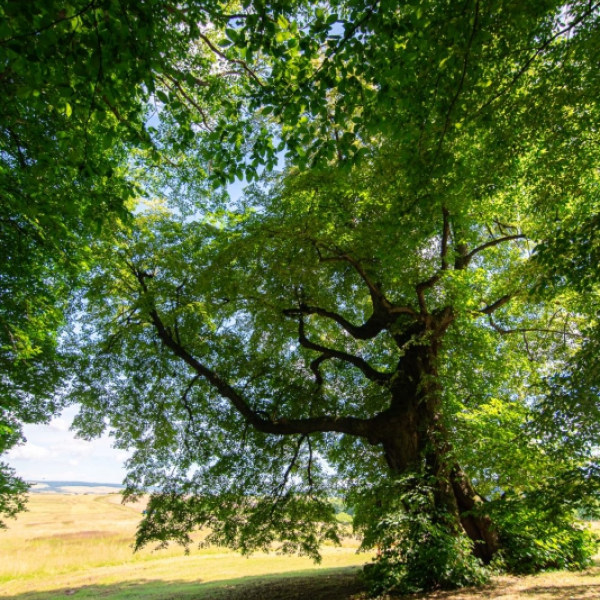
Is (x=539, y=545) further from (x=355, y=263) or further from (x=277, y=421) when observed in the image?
(x=355, y=263)

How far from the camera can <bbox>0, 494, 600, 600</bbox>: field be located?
6699 millimetres

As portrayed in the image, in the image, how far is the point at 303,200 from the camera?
854cm

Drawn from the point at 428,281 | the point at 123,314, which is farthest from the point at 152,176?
the point at 428,281

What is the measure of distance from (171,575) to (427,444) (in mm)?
15116

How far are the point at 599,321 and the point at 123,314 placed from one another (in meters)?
12.2

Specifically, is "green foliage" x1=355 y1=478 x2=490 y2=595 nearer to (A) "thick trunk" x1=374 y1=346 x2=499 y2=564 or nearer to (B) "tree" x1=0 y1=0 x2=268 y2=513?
(A) "thick trunk" x1=374 y1=346 x2=499 y2=564

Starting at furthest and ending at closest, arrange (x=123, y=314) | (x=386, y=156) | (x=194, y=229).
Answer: (x=123, y=314) → (x=194, y=229) → (x=386, y=156)

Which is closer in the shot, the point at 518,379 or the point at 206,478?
the point at 518,379

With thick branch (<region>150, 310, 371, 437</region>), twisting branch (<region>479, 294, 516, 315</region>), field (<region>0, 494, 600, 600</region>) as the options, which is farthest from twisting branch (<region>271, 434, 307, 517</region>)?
twisting branch (<region>479, 294, 516, 315</region>)

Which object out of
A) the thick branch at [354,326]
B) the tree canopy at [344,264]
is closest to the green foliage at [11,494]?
the tree canopy at [344,264]

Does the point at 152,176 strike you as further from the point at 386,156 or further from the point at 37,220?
the point at 386,156

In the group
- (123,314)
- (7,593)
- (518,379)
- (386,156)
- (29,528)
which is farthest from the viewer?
(29,528)

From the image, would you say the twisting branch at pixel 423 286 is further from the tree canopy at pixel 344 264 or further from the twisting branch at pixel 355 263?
the twisting branch at pixel 355 263

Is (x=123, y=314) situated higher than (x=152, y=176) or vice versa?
(x=152, y=176)
